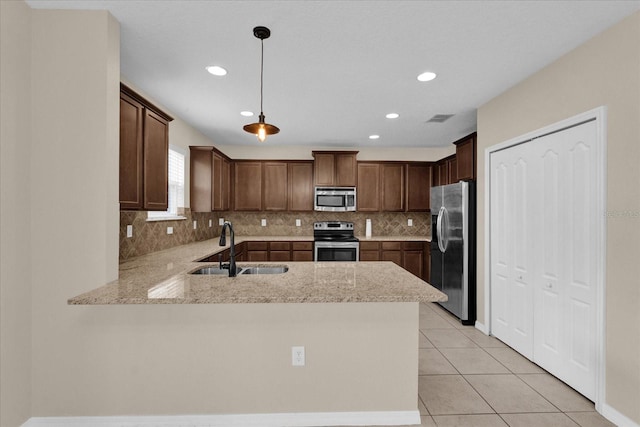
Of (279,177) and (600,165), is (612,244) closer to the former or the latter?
(600,165)

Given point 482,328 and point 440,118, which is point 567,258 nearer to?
point 482,328

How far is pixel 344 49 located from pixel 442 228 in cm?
272

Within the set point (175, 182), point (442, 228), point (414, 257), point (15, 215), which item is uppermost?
point (175, 182)

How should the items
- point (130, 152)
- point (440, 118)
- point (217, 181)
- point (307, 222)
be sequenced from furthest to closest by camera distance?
1. point (307, 222)
2. point (217, 181)
3. point (440, 118)
4. point (130, 152)

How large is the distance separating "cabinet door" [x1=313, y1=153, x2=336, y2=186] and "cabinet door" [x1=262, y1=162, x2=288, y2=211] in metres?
0.58

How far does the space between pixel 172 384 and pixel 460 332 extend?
2969mm

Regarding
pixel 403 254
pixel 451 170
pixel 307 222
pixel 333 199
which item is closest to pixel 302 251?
pixel 307 222

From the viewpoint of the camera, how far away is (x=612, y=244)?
6.79ft

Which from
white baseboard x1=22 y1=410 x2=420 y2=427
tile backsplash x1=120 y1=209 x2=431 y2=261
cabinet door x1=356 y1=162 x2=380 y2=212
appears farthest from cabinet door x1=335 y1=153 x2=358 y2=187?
white baseboard x1=22 y1=410 x2=420 y2=427

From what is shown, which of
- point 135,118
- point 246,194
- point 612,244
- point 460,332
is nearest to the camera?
point 612,244

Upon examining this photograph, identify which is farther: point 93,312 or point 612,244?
point 612,244

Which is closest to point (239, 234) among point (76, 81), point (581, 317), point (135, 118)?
point (135, 118)

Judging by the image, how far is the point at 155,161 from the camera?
8.30 feet

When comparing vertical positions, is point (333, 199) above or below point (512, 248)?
above
